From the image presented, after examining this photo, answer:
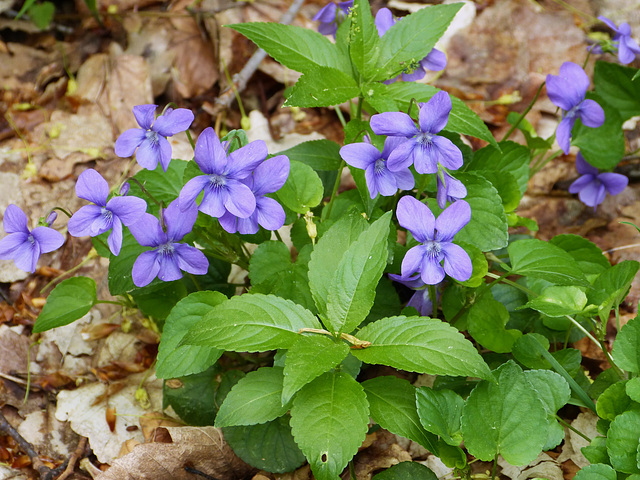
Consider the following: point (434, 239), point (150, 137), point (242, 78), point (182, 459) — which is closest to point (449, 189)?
point (434, 239)

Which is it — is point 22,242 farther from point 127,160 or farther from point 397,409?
point 127,160

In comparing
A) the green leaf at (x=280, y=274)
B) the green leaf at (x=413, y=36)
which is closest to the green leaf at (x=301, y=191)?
the green leaf at (x=280, y=274)

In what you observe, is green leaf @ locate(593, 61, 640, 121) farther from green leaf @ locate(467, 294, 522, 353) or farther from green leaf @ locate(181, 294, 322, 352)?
green leaf @ locate(181, 294, 322, 352)

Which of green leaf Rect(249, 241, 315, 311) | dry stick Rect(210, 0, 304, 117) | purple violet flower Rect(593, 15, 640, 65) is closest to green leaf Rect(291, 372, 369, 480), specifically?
green leaf Rect(249, 241, 315, 311)

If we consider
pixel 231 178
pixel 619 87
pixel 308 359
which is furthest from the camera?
pixel 619 87

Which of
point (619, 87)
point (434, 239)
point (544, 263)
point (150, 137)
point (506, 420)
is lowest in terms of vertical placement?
point (506, 420)

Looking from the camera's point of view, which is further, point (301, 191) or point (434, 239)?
point (301, 191)
